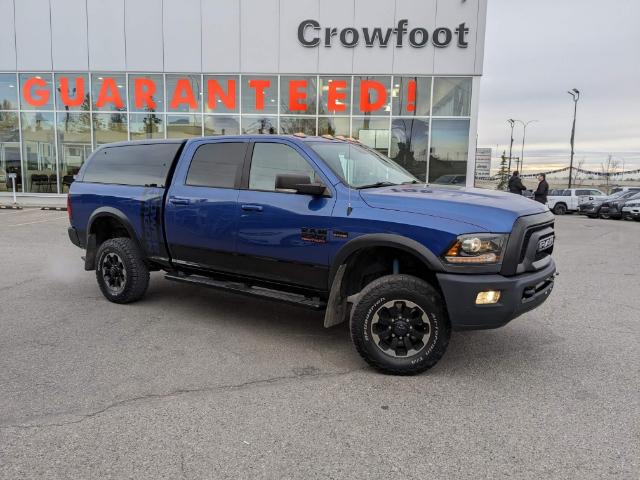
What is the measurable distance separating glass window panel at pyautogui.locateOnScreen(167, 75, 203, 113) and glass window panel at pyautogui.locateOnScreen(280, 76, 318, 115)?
345 cm

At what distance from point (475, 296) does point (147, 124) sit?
64.4 ft

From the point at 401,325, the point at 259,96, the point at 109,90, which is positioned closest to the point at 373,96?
the point at 259,96

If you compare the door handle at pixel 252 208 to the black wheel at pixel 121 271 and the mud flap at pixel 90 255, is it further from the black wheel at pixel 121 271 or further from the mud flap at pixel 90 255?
the mud flap at pixel 90 255

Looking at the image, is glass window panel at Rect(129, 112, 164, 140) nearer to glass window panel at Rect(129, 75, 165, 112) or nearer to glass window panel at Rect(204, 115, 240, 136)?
glass window panel at Rect(129, 75, 165, 112)

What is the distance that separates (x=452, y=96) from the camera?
19.0m

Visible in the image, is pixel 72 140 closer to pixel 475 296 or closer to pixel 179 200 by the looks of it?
pixel 179 200

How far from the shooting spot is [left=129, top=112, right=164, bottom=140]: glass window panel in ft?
66.7

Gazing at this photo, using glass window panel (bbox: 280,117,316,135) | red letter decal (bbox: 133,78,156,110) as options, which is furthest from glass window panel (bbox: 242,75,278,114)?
red letter decal (bbox: 133,78,156,110)

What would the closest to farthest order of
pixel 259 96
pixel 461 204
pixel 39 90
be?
pixel 461 204 → pixel 259 96 → pixel 39 90

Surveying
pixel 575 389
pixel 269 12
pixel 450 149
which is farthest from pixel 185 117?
pixel 575 389

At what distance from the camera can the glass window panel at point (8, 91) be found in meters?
20.6

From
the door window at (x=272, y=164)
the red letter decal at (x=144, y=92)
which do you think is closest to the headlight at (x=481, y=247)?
the door window at (x=272, y=164)

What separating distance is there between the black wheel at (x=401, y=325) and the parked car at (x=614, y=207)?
70.8 feet

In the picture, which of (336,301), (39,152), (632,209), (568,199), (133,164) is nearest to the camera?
(336,301)
